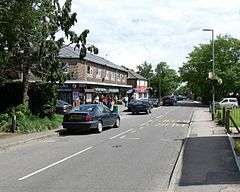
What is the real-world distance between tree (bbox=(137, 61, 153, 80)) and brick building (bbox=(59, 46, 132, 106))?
3027 inches

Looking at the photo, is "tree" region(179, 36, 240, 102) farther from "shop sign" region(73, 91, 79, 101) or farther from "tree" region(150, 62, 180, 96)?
"tree" region(150, 62, 180, 96)

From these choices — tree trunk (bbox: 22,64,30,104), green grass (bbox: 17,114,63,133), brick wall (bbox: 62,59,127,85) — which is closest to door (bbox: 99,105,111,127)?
green grass (bbox: 17,114,63,133)

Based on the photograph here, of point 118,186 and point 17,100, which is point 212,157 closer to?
point 118,186

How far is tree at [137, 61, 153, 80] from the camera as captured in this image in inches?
6043

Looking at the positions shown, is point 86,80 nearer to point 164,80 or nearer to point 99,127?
point 99,127

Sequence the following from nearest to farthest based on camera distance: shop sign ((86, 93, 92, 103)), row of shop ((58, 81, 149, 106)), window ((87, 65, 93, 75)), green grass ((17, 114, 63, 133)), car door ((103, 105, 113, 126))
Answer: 1. green grass ((17, 114, 63, 133))
2. car door ((103, 105, 113, 126))
3. row of shop ((58, 81, 149, 106))
4. shop sign ((86, 93, 92, 103))
5. window ((87, 65, 93, 75))

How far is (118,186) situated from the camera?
10.6m

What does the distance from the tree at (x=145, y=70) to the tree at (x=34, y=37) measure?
12358 cm

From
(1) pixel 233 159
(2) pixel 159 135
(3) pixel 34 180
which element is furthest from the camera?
(2) pixel 159 135

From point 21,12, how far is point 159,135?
8.49m

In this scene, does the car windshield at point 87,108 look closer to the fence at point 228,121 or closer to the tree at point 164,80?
the fence at point 228,121

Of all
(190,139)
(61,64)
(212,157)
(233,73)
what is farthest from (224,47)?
(212,157)

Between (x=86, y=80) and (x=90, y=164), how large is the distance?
1795 inches

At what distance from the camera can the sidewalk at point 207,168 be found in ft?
33.8
